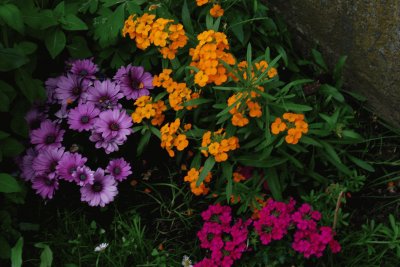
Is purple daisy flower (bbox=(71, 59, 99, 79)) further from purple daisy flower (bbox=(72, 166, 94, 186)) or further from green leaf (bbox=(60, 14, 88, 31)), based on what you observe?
purple daisy flower (bbox=(72, 166, 94, 186))

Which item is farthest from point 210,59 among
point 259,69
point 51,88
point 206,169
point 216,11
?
point 51,88

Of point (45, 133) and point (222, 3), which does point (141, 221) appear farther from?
point (222, 3)

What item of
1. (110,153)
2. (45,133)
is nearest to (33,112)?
(45,133)

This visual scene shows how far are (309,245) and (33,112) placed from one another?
55.2 inches

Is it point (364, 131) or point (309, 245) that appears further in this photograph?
point (364, 131)

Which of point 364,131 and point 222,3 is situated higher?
point 222,3

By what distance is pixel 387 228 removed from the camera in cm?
235

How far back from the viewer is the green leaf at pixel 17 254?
2.29 metres

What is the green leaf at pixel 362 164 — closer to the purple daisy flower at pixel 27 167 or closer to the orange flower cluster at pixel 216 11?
the orange flower cluster at pixel 216 11

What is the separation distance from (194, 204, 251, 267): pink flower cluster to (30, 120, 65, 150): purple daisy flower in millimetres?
775

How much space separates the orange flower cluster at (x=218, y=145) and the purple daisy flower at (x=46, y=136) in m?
0.72

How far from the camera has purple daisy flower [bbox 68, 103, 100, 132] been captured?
2.50m

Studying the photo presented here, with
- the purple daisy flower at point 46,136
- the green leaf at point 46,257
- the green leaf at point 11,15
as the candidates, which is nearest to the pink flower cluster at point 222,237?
the green leaf at point 46,257

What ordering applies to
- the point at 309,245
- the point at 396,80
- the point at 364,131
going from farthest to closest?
the point at 364,131 < the point at 396,80 < the point at 309,245
